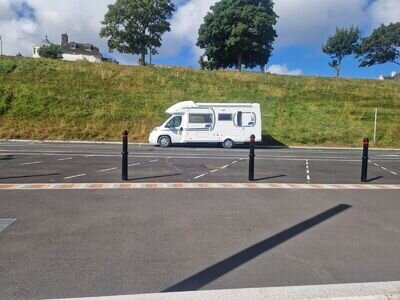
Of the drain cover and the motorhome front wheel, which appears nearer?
the drain cover

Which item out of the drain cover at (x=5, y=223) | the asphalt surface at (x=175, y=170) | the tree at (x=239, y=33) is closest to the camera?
the drain cover at (x=5, y=223)

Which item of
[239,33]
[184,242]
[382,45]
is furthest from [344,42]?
[184,242]

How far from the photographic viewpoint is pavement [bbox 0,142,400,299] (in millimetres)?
3756

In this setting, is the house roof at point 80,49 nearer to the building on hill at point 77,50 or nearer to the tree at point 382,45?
the building on hill at point 77,50

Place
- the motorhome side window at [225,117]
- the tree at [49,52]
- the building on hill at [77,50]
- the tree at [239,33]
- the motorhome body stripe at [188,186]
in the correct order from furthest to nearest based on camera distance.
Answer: the building on hill at [77,50], the tree at [49,52], the tree at [239,33], the motorhome side window at [225,117], the motorhome body stripe at [188,186]

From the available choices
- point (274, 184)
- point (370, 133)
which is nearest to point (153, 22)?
point (370, 133)

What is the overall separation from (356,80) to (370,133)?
Result: 14.8m

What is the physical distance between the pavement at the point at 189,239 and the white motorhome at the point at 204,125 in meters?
12.4

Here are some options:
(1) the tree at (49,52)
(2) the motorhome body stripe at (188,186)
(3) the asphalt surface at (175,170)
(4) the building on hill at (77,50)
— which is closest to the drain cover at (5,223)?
(2) the motorhome body stripe at (188,186)

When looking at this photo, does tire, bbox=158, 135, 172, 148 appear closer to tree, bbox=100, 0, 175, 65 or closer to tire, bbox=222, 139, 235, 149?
tire, bbox=222, 139, 235, 149

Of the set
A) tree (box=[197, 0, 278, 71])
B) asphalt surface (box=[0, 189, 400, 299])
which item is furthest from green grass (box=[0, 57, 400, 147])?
asphalt surface (box=[0, 189, 400, 299])

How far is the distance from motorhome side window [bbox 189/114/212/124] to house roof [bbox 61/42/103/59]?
7815 centimetres

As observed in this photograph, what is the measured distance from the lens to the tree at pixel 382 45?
6469 cm

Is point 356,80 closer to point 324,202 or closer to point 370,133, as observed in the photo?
point 370,133
